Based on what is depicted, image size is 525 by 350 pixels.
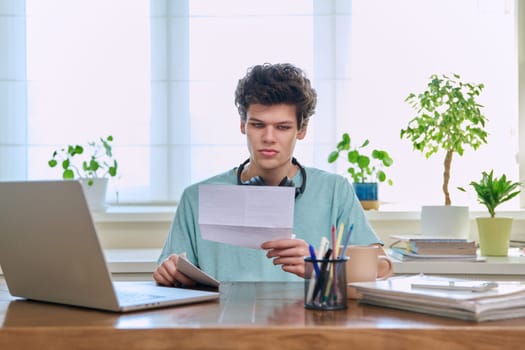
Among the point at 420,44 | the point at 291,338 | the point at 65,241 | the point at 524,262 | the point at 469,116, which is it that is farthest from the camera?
the point at 420,44

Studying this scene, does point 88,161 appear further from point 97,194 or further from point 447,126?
point 447,126

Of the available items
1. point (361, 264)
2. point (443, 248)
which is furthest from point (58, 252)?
point (443, 248)

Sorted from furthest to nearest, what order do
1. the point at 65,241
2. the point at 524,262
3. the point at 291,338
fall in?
the point at 524,262 → the point at 65,241 → the point at 291,338

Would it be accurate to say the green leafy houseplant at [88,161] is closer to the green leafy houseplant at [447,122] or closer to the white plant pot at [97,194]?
the white plant pot at [97,194]

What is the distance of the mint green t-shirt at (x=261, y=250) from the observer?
2186 mm

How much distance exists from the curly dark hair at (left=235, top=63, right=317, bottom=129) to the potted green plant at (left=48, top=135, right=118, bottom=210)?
51.1 inches

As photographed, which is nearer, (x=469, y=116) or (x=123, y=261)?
(x=123, y=261)

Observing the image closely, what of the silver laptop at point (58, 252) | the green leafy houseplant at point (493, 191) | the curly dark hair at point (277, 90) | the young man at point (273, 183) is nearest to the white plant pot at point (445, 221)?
the green leafy houseplant at point (493, 191)

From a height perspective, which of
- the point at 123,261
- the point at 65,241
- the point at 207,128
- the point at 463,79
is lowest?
the point at 123,261

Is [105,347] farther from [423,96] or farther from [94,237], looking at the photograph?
[423,96]

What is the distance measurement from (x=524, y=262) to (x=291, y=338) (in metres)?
1.79

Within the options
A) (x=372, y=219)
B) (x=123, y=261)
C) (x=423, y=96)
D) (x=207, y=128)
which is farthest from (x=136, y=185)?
(x=423, y=96)

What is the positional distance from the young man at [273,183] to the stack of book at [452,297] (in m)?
0.75

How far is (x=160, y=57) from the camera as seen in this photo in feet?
11.6
